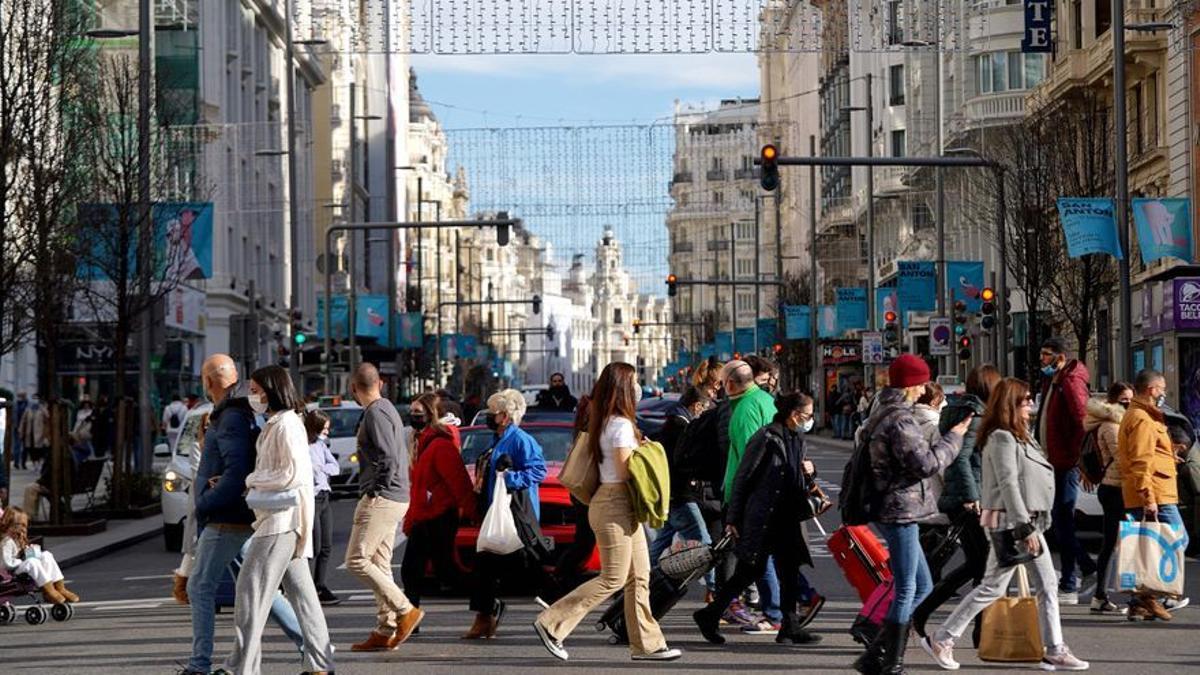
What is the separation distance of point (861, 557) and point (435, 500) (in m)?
3.03

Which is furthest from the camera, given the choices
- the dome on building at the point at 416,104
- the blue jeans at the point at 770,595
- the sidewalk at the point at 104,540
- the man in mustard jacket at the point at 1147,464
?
the dome on building at the point at 416,104

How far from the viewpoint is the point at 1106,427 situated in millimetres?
16297

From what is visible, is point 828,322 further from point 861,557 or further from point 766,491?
point 861,557

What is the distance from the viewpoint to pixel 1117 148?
29312mm

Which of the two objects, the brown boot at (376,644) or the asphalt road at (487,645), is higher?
the brown boot at (376,644)

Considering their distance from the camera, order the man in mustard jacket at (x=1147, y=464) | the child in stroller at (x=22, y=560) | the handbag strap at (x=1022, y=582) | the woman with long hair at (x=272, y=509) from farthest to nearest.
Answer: the child in stroller at (x=22, y=560)
the man in mustard jacket at (x=1147, y=464)
the handbag strap at (x=1022, y=582)
the woman with long hair at (x=272, y=509)

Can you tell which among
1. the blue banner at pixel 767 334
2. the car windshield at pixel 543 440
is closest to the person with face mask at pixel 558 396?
the car windshield at pixel 543 440

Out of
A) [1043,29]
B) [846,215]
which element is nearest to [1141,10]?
[1043,29]

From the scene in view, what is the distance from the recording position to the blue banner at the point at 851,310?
6475 cm

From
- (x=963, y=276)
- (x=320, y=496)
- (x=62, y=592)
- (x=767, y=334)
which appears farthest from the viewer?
(x=767, y=334)

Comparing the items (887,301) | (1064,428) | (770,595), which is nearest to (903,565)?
(770,595)

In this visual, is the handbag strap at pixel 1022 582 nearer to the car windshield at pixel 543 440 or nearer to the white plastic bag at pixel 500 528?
the white plastic bag at pixel 500 528

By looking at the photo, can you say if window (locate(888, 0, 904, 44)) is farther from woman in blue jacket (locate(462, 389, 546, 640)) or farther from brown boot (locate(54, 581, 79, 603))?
woman in blue jacket (locate(462, 389, 546, 640))

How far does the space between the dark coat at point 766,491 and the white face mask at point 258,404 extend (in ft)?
9.83
